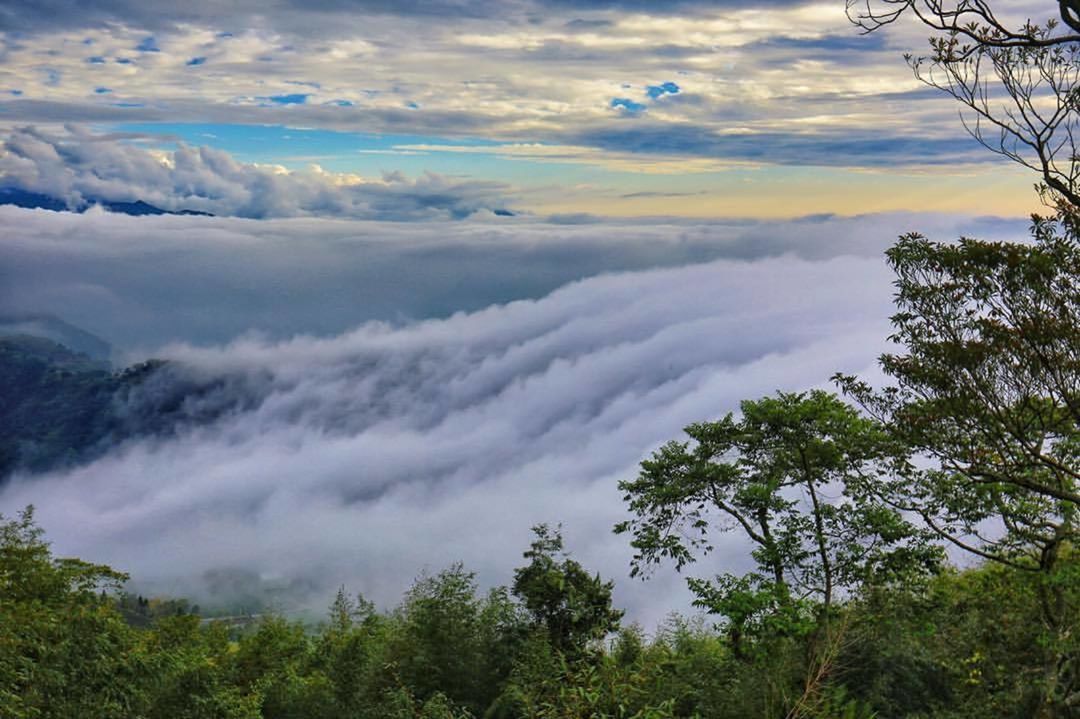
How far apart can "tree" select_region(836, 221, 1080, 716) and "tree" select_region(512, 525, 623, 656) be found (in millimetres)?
6685

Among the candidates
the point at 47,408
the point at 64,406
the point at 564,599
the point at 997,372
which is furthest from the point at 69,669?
the point at 64,406

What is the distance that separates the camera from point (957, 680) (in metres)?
11.9

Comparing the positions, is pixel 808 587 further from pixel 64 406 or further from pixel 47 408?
pixel 64 406

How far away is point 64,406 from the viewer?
162 m

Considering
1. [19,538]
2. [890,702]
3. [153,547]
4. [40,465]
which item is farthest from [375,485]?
[890,702]

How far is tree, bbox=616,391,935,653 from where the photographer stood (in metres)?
13.5

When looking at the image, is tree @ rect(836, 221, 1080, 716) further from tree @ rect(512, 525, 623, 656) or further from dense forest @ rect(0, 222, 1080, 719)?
tree @ rect(512, 525, 623, 656)

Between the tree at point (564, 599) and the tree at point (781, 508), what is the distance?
93cm

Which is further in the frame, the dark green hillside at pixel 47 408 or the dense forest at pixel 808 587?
the dark green hillside at pixel 47 408

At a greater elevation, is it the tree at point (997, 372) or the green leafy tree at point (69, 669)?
the tree at point (997, 372)

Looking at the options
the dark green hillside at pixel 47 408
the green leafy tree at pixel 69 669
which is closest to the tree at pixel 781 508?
the green leafy tree at pixel 69 669

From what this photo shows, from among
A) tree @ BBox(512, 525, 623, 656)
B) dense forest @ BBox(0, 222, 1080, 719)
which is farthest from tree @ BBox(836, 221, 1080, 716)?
tree @ BBox(512, 525, 623, 656)

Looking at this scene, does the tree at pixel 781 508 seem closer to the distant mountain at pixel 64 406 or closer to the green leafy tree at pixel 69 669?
the green leafy tree at pixel 69 669

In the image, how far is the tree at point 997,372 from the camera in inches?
308
